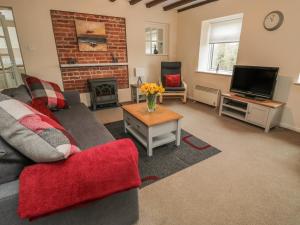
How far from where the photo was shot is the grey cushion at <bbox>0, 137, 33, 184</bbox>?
84 cm

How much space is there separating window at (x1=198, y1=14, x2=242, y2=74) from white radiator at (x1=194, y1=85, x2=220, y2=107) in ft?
1.65

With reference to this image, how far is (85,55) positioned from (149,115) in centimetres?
237

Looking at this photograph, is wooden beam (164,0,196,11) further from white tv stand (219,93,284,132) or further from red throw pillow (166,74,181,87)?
white tv stand (219,93,284,132)

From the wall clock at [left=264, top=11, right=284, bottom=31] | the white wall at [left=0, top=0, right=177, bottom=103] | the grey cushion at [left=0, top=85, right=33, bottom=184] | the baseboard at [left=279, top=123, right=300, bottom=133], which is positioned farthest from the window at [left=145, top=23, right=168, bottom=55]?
the grey cushion at [left=0, top=85, right=33, bottom=184]

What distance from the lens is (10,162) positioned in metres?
0.87

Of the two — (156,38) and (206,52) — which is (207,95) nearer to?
(206,52)

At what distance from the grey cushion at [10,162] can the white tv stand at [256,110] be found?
3.06m

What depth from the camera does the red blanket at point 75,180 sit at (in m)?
0.77

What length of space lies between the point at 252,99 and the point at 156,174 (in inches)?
87.7

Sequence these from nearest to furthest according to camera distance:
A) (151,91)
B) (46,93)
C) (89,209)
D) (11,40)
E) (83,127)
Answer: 1. (89,209)
2. (83,127)
3. (151,91)
4. (46,93)
5. (11,40)

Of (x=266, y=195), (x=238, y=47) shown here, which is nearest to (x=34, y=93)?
(x=266, y=195)

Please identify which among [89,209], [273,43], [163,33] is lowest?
[89,209]

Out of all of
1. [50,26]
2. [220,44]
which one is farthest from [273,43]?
[50,26]

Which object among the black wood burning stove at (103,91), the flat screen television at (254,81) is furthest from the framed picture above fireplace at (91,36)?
the flat screen television at (254,81)
